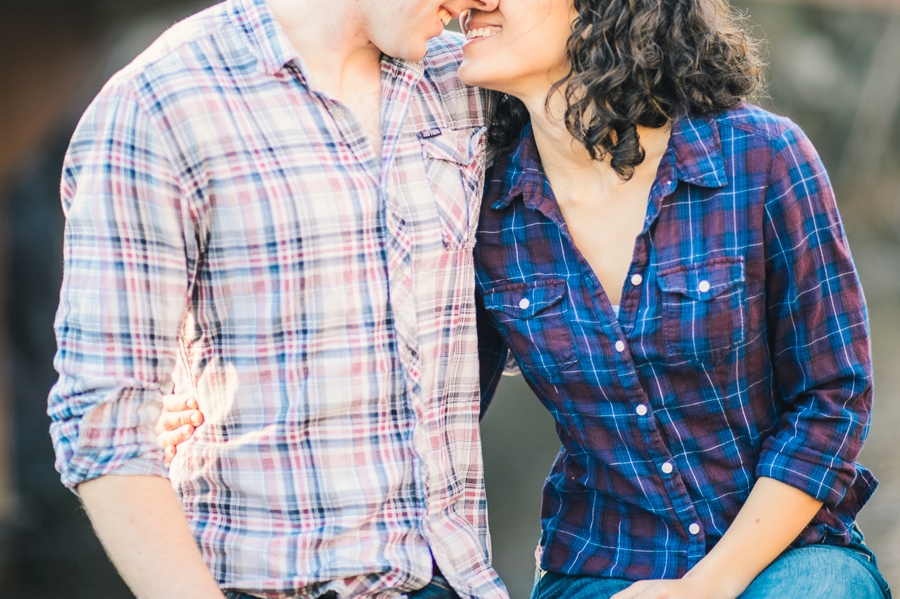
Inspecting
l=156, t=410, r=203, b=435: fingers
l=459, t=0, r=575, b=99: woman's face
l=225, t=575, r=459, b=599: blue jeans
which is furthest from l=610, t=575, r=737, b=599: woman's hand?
l=459, t=0, r=575, b=99: woman's face

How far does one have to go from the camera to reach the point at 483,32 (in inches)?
71.7

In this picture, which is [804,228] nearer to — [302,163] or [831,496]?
[831,496]

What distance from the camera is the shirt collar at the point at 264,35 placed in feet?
4.93

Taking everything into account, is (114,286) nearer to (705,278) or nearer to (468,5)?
(468,5)

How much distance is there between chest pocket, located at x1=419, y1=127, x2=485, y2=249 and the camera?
1655mm

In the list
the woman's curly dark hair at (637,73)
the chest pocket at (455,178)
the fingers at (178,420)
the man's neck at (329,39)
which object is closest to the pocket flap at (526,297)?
A: the chest pocket at (455,178)

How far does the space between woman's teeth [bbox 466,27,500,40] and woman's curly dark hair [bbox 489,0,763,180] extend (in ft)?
0.45

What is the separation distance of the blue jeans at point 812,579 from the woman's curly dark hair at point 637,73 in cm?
73

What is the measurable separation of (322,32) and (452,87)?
32 centimetres

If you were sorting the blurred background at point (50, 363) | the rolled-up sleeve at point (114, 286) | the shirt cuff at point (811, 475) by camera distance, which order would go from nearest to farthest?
the rolled-up sleeve at point (114, 286) < the shirt cuff at point (811, 475) < the blurred background at point (50, 363)

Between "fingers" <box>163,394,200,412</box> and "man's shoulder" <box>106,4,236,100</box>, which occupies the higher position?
"man's shoulder" <box>106,4,236,100</box>

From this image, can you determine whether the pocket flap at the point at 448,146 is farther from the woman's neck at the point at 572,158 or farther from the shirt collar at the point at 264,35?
the shirt collar at the point at 264,35

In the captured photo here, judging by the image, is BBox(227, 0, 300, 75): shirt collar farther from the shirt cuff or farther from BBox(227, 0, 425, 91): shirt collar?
the shirt cuff

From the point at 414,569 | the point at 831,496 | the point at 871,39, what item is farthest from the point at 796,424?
the point at 871,39
